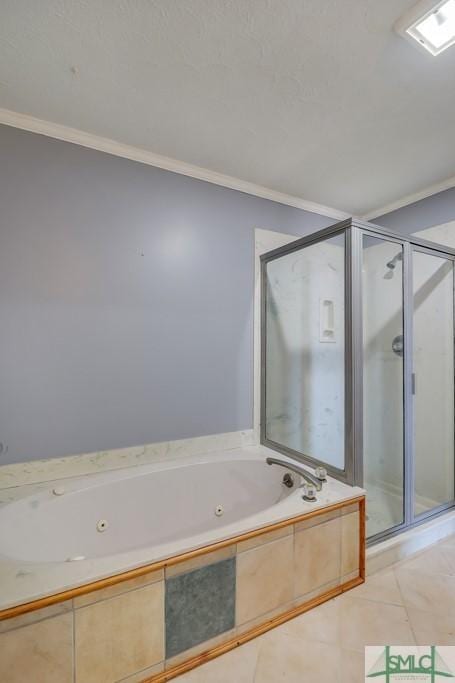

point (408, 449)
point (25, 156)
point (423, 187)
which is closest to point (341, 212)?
point (423, 187)

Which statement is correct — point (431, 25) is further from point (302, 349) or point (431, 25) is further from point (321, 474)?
point (321, 474)

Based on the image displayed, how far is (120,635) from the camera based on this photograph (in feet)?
3.55

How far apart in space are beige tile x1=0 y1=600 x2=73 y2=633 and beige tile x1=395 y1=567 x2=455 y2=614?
1488mm

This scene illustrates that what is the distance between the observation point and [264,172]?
7.22ft

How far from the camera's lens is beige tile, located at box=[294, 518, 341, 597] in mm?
1456

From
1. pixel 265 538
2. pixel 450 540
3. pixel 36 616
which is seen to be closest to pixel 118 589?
pixel 36 616

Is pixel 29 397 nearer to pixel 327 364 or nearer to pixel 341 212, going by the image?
pixel 327 364

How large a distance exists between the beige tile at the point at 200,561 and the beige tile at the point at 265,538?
0.16ft

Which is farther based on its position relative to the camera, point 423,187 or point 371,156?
point 423,187

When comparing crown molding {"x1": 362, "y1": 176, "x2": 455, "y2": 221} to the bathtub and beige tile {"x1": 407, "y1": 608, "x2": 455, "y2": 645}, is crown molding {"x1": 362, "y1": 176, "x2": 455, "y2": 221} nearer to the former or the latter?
the bathtub

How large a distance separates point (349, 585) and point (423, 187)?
2.60 meters

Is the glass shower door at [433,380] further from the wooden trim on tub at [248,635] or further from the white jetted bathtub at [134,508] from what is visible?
the white jetted bathtub at [134,508]

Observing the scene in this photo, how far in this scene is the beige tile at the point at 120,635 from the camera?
103 cm

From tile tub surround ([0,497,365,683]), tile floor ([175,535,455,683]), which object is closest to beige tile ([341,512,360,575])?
tile tub surround ([0,497,365,683])
